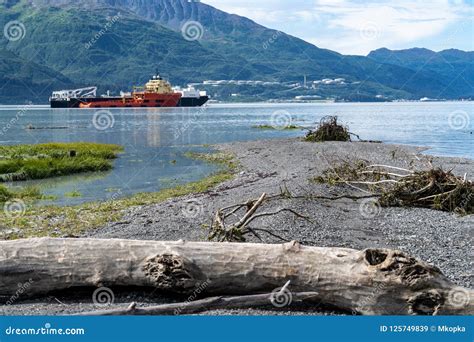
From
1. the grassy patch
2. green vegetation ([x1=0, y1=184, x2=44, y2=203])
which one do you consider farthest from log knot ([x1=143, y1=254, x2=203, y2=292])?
green vegetation ([x1=0, y1=184, x2=44, y2=203])

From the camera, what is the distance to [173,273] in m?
8.15

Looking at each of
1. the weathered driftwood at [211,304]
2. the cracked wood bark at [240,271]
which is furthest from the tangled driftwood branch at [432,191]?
the weathered driftwood at [211,304]

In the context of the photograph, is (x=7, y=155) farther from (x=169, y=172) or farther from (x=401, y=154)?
(x=401, y=154)

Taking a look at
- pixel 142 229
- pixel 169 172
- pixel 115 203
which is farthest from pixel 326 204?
pixel 169 172

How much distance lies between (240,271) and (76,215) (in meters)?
9.03

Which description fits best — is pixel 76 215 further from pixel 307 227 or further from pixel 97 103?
pixel 97 103

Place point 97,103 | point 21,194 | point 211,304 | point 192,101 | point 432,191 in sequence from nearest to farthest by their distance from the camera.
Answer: point 211,304
point 432,191
point 21,194
point 97,103
point 192,101

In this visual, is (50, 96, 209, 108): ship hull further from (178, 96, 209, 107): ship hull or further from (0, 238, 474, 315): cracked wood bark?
(0, 238, 474, 315): cracked wood bark

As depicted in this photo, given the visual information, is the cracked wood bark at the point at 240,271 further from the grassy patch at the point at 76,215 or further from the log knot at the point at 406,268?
the grassy patch at the point at 76,215

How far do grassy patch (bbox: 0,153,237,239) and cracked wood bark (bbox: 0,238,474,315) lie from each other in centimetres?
479

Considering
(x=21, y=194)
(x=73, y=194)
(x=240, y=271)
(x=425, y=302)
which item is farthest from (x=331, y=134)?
(x=425, y=302)

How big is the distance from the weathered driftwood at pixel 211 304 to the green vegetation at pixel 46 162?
65.2 feet

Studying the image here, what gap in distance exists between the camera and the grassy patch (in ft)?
46.0

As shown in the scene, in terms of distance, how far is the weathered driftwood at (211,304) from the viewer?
738cm
